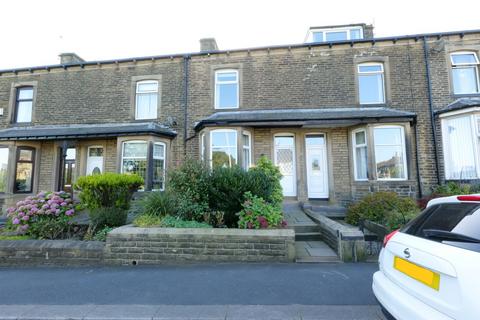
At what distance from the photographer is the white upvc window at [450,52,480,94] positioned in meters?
9.72

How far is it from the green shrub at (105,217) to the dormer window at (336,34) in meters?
11.7

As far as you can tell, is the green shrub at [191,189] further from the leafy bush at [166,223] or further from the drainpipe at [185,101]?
the drainpipe at [185,101]

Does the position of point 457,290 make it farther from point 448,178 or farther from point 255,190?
point 448,178

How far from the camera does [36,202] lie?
6.21 metres

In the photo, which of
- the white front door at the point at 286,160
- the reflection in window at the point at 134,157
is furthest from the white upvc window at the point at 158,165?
the white front door at the point at 286,160

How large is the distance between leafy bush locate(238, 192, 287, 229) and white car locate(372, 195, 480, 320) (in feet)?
8.86

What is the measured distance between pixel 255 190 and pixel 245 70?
671 centimetres

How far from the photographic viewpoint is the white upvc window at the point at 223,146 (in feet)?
31.4

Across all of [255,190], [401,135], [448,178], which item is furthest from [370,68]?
[255,190]

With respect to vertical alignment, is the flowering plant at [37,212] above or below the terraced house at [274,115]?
below

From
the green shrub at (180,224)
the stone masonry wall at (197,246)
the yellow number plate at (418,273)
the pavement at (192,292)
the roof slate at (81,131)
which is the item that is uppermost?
the roof slate at (81,131)

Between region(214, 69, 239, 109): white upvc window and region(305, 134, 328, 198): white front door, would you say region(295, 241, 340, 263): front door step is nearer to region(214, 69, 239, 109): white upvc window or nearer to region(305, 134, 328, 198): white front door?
region(305, 134, 328, 198): white front door

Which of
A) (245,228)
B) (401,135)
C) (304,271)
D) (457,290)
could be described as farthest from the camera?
(401,135)

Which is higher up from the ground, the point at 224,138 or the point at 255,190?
the point at 224,138
